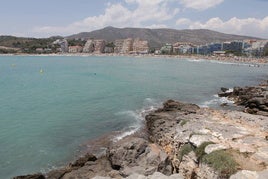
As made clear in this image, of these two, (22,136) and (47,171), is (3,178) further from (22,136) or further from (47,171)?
(22,136)

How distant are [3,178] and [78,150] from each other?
19.2 ft

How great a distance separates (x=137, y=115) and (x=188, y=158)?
16725 millimetres

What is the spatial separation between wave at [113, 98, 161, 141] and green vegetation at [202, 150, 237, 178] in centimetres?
1163

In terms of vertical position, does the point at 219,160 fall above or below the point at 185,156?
above

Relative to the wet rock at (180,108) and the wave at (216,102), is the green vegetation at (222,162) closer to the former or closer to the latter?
the wet rock at (180,108)

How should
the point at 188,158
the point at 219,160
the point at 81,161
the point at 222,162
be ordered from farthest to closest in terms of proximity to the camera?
the point at 81,161 < the point at 188,158 < the point at 219,160 < the point at 222,162

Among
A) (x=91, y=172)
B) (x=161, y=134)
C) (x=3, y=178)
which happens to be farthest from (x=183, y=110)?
(x=3, y=178)

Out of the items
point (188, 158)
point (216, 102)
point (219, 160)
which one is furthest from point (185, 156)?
point (216, 102)

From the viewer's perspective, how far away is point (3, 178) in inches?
→ 693

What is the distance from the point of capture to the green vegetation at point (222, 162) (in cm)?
1237

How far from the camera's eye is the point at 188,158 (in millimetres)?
15383

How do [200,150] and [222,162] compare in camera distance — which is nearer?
[222,162]

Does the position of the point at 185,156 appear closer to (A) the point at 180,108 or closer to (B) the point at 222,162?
(B) the point at 222,162

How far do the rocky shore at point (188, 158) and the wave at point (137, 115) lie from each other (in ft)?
16.3
